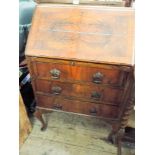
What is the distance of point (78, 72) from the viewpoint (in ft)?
4.58

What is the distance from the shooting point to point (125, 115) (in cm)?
153

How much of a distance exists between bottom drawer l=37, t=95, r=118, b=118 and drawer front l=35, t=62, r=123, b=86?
0.77 ft

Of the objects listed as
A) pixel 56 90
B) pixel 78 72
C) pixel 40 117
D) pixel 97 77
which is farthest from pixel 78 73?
pixel 40 117

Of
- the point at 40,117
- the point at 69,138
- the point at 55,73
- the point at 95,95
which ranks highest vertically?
the point at 55,73

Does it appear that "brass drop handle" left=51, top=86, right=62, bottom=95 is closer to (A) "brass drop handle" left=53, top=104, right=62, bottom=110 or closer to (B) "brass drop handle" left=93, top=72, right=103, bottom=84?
(A) "brass drop handle" left=53, top=104, right=62, bottom=110

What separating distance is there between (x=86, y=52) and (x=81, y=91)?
1.10 feet

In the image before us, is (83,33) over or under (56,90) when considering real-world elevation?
over

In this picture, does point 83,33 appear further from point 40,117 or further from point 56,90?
point 40,117

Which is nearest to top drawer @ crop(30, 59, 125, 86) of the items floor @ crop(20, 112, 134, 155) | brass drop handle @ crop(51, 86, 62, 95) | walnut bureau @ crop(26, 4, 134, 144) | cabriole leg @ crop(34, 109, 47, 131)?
walnut bureau @ crop(26, 4, 134, 144)

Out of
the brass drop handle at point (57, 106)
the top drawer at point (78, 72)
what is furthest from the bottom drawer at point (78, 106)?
the top drawer at point (78, 72)

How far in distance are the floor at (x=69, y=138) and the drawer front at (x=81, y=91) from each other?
0.56 metres

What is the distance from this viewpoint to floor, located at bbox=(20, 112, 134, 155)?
1.78 m
